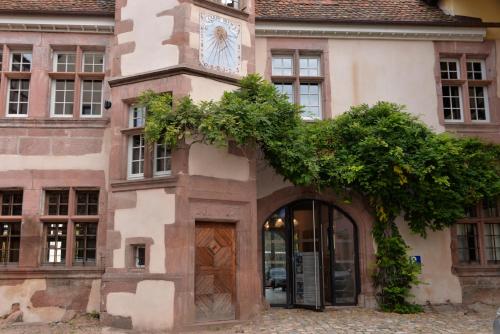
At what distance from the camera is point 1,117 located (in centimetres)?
1171

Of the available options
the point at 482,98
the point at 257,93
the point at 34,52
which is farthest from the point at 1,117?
the point at 482,98

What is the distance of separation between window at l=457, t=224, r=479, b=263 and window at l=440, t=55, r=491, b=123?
2.60 meters

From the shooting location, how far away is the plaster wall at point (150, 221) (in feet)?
31.9

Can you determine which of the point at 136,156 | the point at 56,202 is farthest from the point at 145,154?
the point at 56,202

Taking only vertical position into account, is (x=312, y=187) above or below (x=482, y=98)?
below

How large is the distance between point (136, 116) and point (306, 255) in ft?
15.5

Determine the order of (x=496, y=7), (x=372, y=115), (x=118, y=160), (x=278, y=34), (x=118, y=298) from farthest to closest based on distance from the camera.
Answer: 1. (x=496, y=7)
2. (x=278, y=34)
3. (x=372, y=115)
4. (x=118, y=160)
5. (x=118, y=298)

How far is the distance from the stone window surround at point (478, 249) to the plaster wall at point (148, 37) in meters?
7.59

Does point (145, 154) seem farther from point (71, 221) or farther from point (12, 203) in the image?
point (12, 203)

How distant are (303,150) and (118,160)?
3.75m

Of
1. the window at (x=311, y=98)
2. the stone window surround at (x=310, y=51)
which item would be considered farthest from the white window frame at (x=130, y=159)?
the window at (x=311, y=98)

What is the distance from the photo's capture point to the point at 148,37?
1068cm

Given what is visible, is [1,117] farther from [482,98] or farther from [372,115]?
[482,98]

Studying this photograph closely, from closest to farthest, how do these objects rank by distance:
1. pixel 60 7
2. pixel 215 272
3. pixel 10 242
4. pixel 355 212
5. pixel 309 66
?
1. pixel 215 272
2. pixel 10 242
3. pixel 355 212
4. pixel 60 7
5. pixel 309 66
